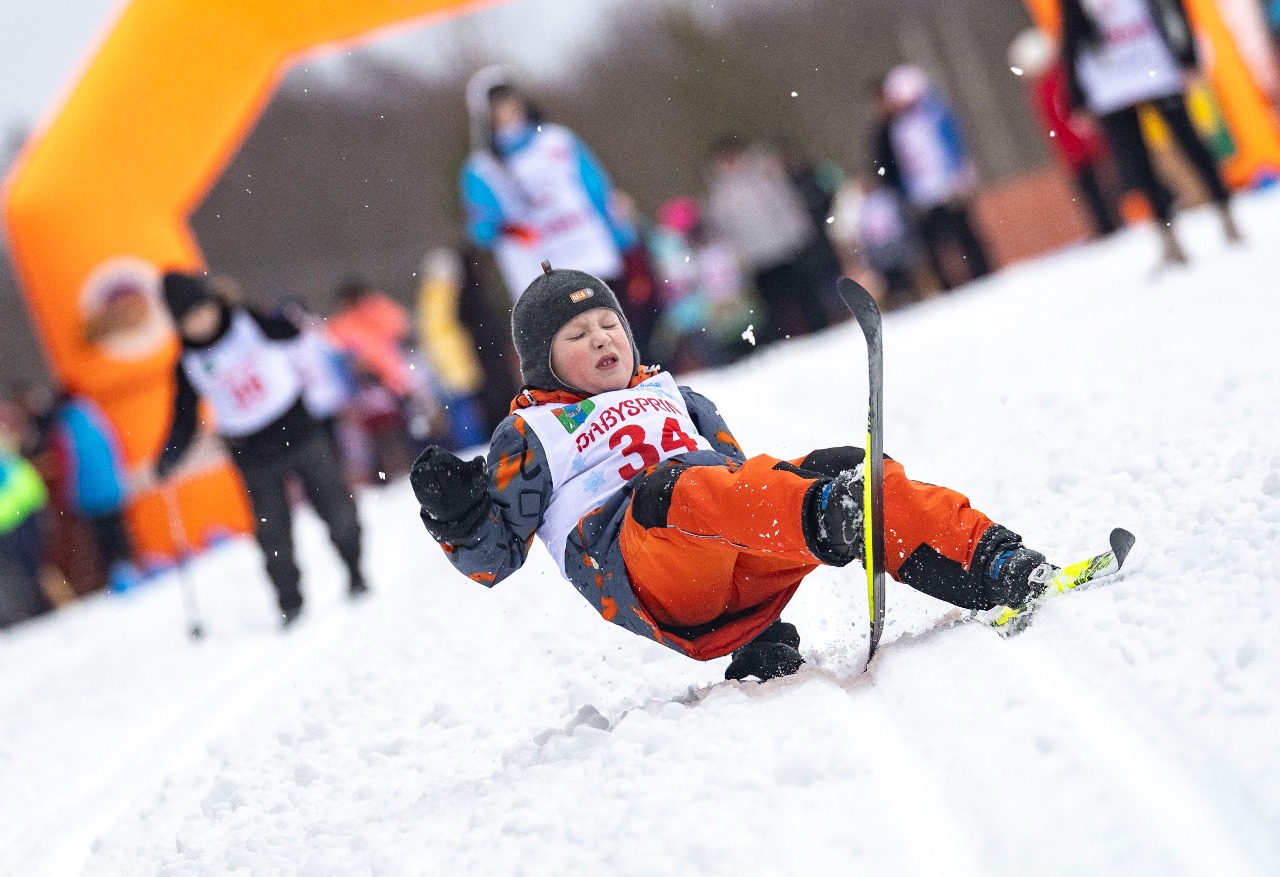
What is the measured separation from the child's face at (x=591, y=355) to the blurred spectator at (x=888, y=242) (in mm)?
7847

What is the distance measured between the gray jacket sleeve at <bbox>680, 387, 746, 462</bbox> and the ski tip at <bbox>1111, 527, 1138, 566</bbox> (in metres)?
0.85

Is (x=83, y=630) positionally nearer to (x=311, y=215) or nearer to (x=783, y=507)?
(x=783, y=507)

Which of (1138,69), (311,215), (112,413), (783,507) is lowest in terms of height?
(783,507)

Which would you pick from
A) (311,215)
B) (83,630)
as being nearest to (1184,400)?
(83,630)

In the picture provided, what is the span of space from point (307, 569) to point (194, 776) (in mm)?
3840

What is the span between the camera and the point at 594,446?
2537 millimetres

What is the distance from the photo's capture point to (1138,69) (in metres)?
5.89

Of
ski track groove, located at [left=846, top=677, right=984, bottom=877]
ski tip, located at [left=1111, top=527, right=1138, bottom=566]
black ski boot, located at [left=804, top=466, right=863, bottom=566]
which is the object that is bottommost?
ski track groove, located at [left=846, top=677, right=984, bottom=877]

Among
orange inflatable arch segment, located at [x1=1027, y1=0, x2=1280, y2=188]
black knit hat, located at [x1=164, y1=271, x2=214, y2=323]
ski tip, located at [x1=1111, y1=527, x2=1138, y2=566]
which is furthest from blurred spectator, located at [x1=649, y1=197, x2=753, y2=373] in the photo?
ski tip, located at [x1=1111, y1=527, x2=1138, y2=566]

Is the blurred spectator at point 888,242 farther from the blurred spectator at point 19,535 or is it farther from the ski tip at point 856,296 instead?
the ski tip at point 856,296

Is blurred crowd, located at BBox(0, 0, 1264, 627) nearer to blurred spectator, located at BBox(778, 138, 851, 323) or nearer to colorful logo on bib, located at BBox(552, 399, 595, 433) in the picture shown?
blurred spectator, located at BBox(778, 138, 851, 323)

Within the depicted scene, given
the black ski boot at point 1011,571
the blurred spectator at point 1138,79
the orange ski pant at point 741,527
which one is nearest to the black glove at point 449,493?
the orange ski pant at point 741,527

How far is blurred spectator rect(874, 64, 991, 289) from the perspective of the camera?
880 cm

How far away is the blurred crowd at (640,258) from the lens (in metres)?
5.97
